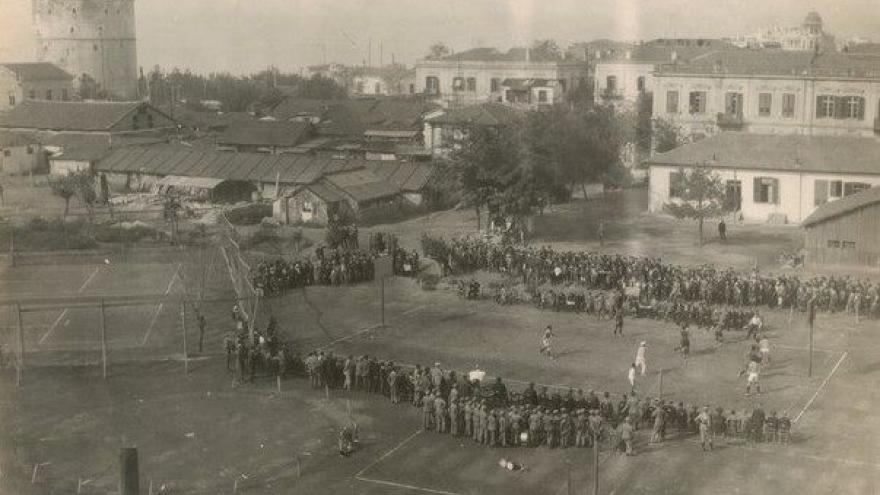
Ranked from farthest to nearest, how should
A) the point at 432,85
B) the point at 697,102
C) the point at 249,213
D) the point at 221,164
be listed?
the point at 432,85
the point at 697,102
the point at 221,164
the point at 249,213

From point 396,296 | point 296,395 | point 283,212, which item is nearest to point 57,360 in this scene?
point 296,395

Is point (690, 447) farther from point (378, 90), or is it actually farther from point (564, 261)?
point (378, 90)

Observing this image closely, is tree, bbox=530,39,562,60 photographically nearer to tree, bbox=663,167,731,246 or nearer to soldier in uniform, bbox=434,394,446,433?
tree, bbox=663,167,731,246

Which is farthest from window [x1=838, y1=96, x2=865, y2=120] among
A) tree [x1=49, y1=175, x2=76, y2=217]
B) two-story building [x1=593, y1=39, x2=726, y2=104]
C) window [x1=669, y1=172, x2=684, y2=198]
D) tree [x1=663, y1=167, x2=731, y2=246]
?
tree [x1=49, y1=175, x2=76, y2=217]

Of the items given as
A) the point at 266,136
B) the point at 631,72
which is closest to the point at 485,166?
the point at 266,136

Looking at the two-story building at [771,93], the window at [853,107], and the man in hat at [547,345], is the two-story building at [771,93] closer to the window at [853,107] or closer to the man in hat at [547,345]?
the window at [853,107]

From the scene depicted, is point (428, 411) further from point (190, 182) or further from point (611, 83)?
point (611, 83)
